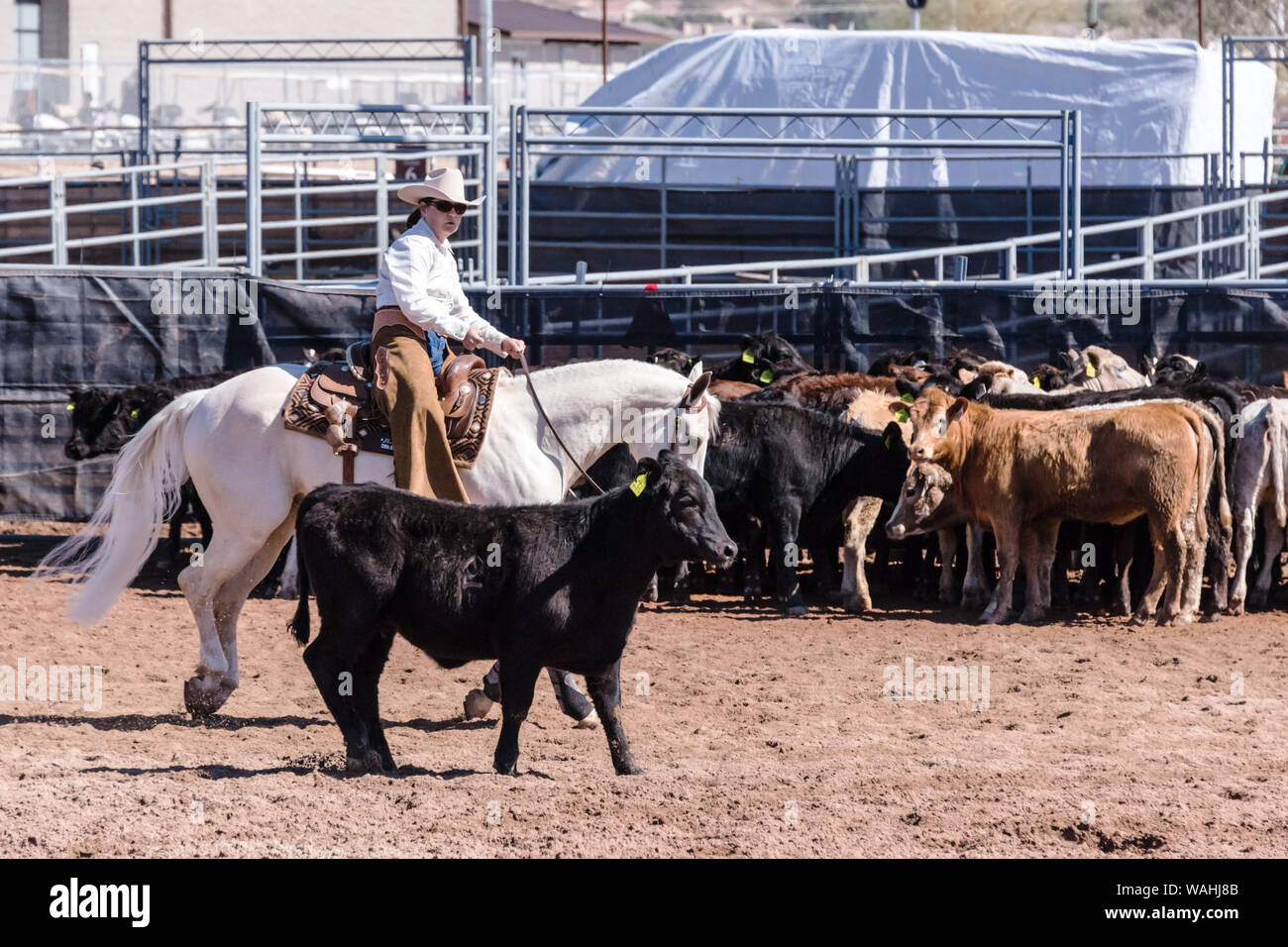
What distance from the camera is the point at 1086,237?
73.7 ft

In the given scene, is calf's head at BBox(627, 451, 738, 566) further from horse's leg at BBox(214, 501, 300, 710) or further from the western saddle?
horse's leg at BBox(214, 501, 300, 710)

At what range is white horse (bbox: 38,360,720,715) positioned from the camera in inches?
319

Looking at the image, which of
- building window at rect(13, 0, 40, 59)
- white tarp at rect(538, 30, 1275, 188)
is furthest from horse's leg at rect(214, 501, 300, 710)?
building window at rect(13, 0, 40, 59)

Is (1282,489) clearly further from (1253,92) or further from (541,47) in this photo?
(541,47)

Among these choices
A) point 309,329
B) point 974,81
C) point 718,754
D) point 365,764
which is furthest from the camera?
point 974,81

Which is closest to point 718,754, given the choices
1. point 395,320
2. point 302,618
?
point 302,618

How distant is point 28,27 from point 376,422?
36.0 meters

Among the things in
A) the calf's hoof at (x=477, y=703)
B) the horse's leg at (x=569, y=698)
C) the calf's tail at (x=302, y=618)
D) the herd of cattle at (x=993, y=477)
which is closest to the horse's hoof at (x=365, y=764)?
the calf's tail at (x=302, y=618)

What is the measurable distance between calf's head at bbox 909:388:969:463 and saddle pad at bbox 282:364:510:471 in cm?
368

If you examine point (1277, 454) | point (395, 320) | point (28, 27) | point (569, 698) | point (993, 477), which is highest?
point (28, 27)

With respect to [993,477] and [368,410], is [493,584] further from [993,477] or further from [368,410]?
[993,477]

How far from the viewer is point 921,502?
36.3ft

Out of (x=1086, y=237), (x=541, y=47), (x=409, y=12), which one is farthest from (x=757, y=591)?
(x=541, y=47)
